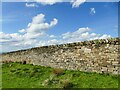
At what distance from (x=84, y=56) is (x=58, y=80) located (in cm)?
328

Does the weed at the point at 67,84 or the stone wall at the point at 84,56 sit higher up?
the stone wall at the point at 84,56

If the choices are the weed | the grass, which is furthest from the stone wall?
the weed

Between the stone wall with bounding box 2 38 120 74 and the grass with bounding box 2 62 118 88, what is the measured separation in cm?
70

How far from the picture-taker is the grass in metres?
19.1

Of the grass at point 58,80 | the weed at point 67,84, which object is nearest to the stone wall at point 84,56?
the grass at point 58,80

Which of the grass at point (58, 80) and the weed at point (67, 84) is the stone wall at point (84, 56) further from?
the weed at point (67, 84)

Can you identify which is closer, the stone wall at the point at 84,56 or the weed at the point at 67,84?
the weed at the point at 67,84

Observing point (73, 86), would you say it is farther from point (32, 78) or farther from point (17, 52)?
point (17, 52)

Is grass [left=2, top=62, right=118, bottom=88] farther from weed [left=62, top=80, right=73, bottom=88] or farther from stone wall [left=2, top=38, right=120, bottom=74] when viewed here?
stone wall [left=2, top=38, right=120, bottom=74]

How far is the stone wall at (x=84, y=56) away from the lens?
20797mm

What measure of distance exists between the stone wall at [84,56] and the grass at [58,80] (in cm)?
70

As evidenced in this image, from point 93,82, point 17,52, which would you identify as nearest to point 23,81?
point 93,82

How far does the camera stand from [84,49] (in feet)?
75.2

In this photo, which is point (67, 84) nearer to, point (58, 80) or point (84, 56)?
point (58, 80)
